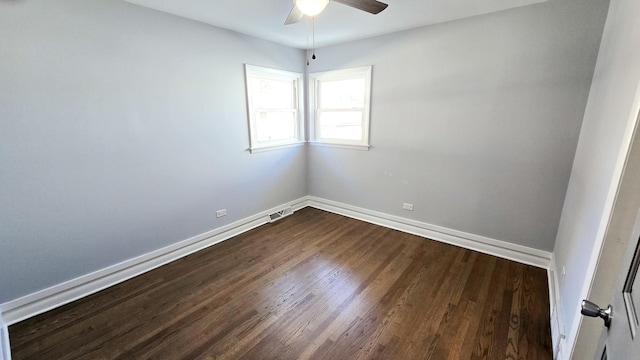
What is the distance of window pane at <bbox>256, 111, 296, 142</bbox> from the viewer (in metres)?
3.78

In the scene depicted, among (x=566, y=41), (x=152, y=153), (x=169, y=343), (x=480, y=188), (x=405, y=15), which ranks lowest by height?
(x=169, y=343)

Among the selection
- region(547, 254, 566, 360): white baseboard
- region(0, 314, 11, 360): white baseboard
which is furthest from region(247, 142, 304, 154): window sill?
region(547, 254, 566, 360): white baseboard

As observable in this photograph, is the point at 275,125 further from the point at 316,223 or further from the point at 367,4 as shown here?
the point at 367,4

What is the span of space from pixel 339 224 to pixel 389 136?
1419 mm

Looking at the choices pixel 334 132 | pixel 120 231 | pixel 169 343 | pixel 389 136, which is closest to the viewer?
pixel 169 343

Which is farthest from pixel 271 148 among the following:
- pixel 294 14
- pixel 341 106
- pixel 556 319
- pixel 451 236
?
pixel 556 319

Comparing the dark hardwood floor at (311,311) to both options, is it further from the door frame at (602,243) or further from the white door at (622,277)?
the white door at (622,277)

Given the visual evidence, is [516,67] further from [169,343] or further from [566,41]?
[169,343]

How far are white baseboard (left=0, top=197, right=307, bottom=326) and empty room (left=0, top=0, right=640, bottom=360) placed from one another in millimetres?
15

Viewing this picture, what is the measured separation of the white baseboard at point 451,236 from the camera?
9.18 ft

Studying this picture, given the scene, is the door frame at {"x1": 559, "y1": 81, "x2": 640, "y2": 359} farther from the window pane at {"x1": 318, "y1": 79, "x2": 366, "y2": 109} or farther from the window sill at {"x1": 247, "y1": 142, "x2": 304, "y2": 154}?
the window sill at {"x1": 247, "y1": 142, "x2": 304, "y2": 154}

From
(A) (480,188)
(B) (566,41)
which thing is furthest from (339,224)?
(B) (566,41)

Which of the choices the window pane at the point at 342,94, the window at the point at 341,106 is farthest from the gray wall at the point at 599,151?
the window pane at the point at 342,94

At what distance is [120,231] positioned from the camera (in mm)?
2541
